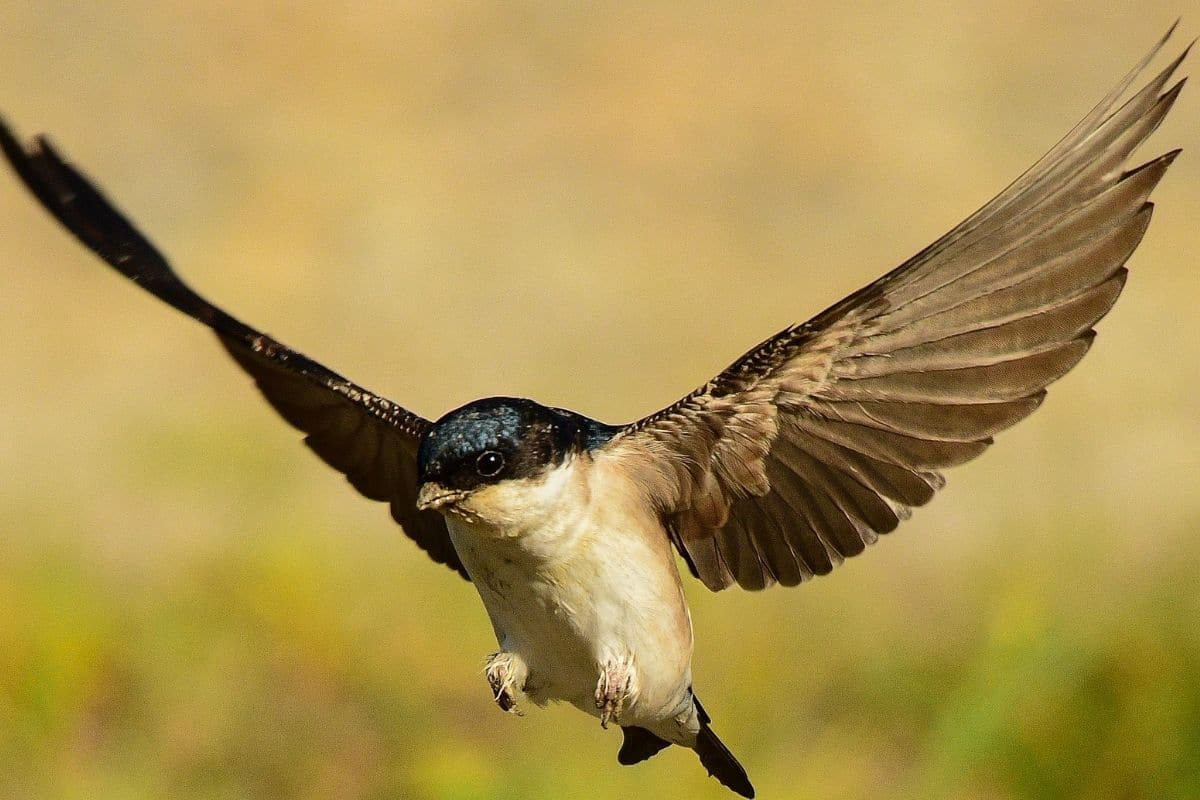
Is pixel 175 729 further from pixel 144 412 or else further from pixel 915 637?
pixel 144 412

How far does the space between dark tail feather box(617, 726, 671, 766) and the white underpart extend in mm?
616

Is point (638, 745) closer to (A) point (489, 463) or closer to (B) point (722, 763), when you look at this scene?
(B) point (722, 763)

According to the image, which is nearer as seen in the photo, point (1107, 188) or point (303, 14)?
point (1107, 188)

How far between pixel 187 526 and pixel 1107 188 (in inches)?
181

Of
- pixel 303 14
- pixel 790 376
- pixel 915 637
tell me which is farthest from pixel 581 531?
pixel 303 14

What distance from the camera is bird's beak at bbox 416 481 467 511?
3.67 meters

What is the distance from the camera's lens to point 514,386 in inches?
360

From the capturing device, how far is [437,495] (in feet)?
12.1

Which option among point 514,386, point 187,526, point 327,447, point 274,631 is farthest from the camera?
point 514,386

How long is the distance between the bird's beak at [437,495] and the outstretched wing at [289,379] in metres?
0.67

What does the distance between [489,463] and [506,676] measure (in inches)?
18.6

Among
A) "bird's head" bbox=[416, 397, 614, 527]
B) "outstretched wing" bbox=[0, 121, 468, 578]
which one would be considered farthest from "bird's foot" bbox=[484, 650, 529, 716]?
"outstretched wing" bbox=[0, 121, 468, 578]

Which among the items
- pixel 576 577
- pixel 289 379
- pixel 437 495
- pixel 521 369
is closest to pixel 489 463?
pixel 437 495

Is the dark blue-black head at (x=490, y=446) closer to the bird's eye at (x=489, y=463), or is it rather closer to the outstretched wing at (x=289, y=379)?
the bird's eye at (x=489, y=463)
